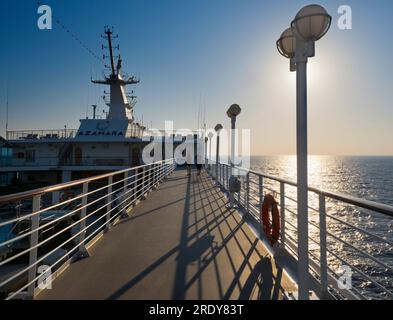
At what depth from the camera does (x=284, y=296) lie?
2398mm

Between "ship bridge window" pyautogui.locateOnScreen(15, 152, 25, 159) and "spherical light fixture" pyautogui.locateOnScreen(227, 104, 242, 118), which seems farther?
"ship bridge window" pyautogui.locateOnScreen(15, 152, 25, 159)

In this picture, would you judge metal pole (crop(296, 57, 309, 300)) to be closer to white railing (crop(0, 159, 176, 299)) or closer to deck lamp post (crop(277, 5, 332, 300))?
deck lamp post (crop(277, 5, 332, 300))

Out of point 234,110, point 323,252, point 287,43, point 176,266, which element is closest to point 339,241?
point 323,252

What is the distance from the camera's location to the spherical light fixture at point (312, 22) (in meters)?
1.89

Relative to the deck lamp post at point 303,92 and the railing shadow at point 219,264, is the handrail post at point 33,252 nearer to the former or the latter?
the railing shadow at point 219,264

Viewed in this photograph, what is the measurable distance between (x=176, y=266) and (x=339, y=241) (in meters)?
2.15

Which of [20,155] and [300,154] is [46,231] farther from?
[20,155]

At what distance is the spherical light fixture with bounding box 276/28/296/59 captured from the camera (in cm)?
232

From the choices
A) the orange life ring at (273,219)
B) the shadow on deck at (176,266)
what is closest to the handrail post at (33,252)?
the shadow on deck at (176,266)

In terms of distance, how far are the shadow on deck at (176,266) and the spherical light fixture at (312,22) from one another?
2154mm

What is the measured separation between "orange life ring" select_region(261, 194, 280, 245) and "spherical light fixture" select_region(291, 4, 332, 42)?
2263 millimetres

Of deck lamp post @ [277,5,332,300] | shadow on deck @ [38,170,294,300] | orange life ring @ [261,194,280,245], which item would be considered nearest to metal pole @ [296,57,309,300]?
deck lamp post @ [277,5,332,300]

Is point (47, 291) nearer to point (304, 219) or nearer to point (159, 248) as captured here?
point (159, 248)
